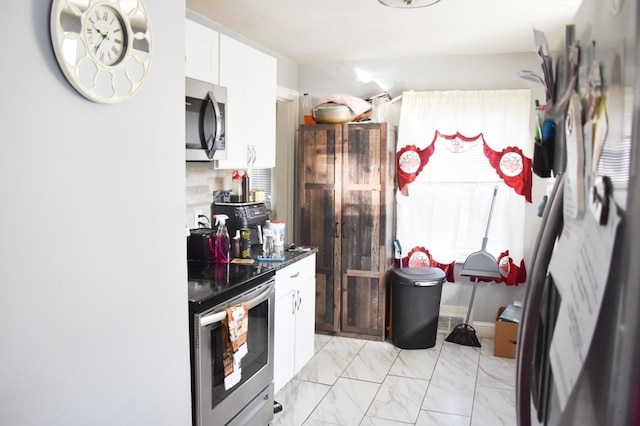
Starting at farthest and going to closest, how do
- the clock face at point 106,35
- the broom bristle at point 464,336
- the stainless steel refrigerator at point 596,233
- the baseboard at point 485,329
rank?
the baseboard at point 485,329 → the broom bristle at point 464,336 → the clock face at point 106,35 → the stainless steel refrigerator at point 596,233

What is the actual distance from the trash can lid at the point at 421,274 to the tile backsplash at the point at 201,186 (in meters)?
1.65

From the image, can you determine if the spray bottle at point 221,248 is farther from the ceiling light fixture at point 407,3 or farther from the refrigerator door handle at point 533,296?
the refrigerator door handle at point 533,296

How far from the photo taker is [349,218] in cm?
447

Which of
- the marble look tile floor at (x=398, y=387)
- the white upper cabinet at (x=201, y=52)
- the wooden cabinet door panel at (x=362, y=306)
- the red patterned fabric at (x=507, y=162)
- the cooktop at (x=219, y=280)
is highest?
the white upper cabinet at (x=201, y=52)

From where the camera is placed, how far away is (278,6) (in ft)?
10.5

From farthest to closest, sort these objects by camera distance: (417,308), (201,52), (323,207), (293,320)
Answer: (323,207) < (417,308) < (293,320) < (201,52)

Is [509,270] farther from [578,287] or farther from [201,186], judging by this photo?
[578,287]

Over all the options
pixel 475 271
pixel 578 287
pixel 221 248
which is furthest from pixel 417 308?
pixel 578 287

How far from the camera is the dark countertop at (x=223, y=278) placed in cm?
231

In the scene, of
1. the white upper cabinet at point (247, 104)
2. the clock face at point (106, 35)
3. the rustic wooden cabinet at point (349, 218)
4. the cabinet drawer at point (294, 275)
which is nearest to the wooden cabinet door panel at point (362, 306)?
the rustic wooden cabinet at point (349, 218)

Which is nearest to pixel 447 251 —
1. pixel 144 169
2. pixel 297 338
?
pixel 297 338

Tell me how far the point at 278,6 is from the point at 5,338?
8.38ft

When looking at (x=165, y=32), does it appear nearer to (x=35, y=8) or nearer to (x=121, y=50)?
(x=121, y=50)

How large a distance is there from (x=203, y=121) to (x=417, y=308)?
245 centimetres
